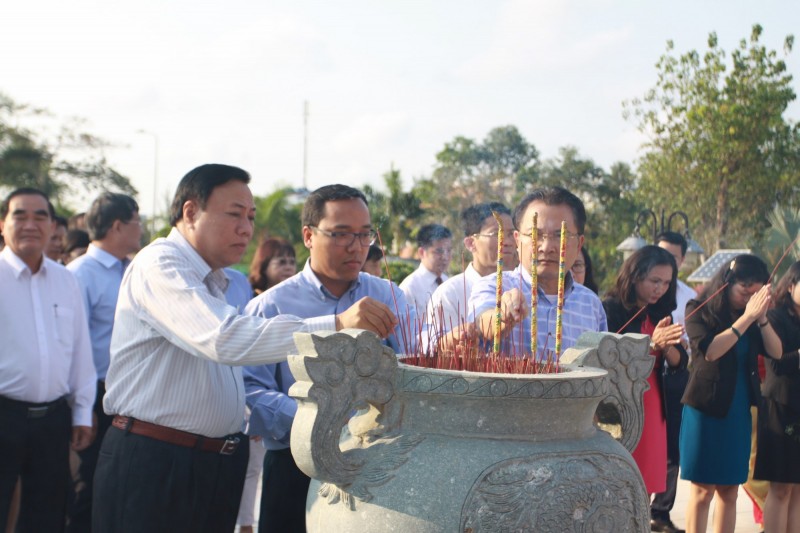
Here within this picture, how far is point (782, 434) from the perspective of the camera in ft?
16.0

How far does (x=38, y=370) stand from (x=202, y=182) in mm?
1689

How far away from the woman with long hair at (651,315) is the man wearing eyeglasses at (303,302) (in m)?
1.75

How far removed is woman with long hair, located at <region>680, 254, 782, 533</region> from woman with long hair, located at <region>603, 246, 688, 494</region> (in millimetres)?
170

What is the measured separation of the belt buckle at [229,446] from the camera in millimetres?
2891

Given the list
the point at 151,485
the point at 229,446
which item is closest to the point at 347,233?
the point at 229,446

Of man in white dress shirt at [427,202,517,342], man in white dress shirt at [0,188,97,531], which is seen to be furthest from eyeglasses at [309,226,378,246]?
man in white dress shirt at [0,188,97,531]

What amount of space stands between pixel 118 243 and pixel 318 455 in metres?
3.42

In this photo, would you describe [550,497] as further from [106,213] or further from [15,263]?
[106,213]

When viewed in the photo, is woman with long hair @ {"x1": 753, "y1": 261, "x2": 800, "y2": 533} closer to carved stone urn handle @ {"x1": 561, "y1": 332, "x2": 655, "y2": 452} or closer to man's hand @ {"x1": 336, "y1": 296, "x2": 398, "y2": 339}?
carved stone urn handle @ {"x1": 561, "y1": 332, "x2": 655, "y2": 452}

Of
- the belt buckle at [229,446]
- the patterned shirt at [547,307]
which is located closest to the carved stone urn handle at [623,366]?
the patterned shirt at [547,307]

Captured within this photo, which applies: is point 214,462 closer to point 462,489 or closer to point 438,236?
point 462,489

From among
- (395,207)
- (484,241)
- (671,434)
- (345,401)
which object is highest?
(395,207)

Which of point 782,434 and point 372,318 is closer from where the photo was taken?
point 372,318

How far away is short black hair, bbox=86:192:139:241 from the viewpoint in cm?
515
